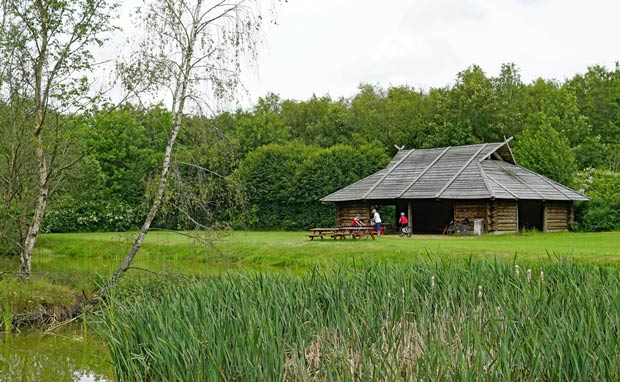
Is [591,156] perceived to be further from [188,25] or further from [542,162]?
[188,25]

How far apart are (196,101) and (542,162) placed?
3064 cm

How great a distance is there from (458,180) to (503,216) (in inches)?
97.6

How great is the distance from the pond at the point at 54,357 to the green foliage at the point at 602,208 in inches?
1040

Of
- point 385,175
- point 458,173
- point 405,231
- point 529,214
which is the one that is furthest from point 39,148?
point 529,214

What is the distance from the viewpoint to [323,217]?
128 feet

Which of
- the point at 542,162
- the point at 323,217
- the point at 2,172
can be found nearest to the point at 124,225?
the point at 323,217

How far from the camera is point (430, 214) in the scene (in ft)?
118

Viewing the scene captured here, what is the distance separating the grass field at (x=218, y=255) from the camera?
13.8 meters

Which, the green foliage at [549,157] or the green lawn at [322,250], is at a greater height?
the green foliage at [549,157]

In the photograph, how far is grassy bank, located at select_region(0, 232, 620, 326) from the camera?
44.5ft

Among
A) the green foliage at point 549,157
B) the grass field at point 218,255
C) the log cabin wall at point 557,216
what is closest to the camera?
the grass field at point 218,255

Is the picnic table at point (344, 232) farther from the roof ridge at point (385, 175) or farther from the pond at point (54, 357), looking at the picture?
the pond at point (54, 357)

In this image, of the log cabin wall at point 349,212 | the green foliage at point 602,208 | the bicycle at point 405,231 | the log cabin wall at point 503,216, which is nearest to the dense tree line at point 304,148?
the green foliage at point 602,208

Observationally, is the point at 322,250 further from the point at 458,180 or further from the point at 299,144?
→ the point at 299,144
